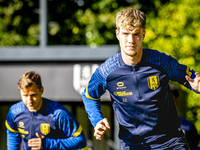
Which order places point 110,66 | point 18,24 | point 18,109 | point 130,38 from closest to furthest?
point 130,38 < point 110,66 < point 18,109 < point 18,24

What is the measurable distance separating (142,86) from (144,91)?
49mm

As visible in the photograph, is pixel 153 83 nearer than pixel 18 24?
Yes

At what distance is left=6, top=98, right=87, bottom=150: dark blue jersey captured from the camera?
3.01 meters

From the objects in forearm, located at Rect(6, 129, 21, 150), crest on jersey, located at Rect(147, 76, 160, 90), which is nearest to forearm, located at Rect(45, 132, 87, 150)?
forearm, located at Rect(6, 129, 21, 150)

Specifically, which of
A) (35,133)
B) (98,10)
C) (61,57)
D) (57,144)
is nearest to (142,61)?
(57,144)

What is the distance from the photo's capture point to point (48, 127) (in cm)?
313

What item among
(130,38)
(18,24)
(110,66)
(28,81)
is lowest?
(28,81)

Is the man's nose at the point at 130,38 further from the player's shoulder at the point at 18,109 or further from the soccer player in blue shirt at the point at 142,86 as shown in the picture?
the player's shoulder at the point at 18,109

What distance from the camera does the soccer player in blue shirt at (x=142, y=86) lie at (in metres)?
2.41

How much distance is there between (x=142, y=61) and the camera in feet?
8.11

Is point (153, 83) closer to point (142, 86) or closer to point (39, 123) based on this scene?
point (142, 86)

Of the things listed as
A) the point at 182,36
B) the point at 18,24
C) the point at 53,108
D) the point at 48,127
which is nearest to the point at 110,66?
the point at 53,108

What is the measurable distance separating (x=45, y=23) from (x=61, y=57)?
1.33 metres

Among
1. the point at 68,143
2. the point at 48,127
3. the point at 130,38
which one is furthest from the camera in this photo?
the point at 48,127
